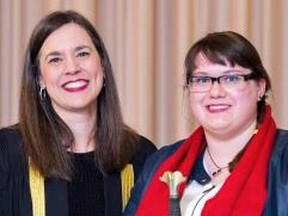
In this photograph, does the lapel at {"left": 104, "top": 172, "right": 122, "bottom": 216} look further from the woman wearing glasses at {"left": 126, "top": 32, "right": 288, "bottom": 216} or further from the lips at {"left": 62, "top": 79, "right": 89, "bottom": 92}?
the lips at {"left": 62, "top": 79, "right": 89, "bottom": 92}

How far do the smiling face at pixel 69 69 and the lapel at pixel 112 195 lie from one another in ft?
0.77

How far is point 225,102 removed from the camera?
1.55m

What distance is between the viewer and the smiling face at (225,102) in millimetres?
1546

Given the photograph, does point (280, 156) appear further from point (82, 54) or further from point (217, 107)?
point (82, 54)

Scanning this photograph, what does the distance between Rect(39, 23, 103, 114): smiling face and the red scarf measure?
1.08 ft

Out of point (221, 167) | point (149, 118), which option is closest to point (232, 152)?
point (221, 167)

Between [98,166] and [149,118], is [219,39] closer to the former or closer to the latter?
[98,166]

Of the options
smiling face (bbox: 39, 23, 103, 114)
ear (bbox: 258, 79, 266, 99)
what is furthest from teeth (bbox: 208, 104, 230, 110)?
smiling face (bbox: 39, 23, 103, 114)

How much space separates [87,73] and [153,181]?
38 cm

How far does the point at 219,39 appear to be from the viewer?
1590mm

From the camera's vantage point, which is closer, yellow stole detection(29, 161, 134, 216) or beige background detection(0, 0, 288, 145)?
yellow stole detection(29, 161, 134, 216)

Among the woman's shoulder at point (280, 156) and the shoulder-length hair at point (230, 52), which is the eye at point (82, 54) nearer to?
the shoulder-length hair at point (230, 52)

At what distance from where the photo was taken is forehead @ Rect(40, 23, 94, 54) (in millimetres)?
1762

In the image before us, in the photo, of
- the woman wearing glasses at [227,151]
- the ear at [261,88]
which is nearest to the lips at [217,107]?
the woman wearing glasses at [227,151]
